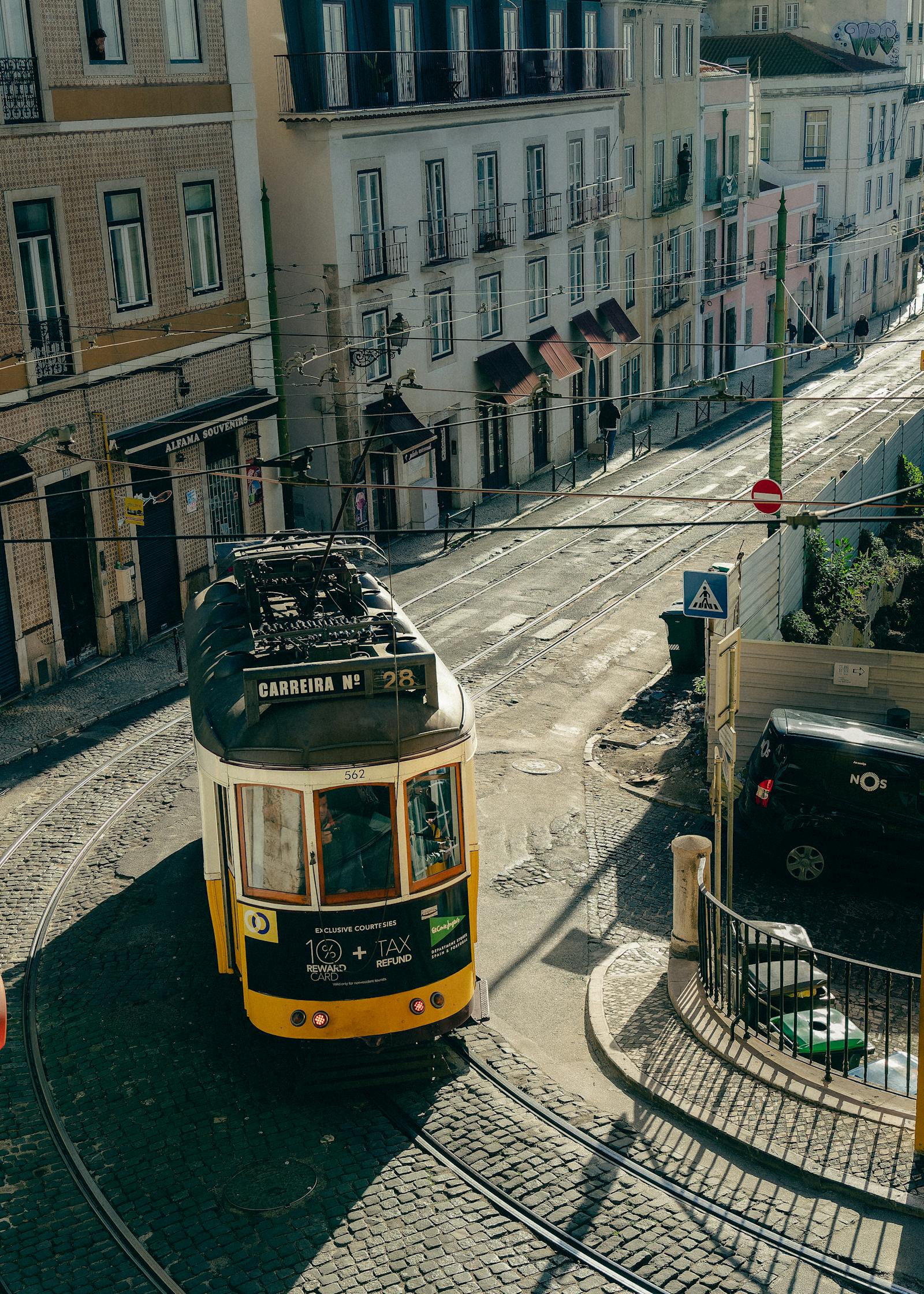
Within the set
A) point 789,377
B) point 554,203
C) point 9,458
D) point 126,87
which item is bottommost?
point 789,377

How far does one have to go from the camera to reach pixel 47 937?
14688mm

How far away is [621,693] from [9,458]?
970 centimetres

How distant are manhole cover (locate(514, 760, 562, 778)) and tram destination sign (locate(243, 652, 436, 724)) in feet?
25.9

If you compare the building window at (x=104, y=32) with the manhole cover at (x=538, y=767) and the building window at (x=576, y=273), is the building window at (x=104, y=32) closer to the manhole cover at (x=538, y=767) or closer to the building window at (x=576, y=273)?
the manhole cover at (x=538, y=767)

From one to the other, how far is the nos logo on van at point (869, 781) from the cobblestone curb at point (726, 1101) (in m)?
3.29

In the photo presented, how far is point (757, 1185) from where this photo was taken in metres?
10.5

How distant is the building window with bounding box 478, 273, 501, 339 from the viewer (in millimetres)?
34906

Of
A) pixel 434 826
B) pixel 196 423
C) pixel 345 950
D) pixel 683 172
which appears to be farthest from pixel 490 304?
pixel 345 950

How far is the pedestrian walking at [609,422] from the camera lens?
134 ft

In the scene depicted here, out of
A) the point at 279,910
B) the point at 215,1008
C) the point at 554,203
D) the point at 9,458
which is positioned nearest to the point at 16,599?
the point at 9,458

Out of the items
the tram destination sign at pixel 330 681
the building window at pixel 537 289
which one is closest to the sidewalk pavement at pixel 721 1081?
the tram destination sign at pixel 330 681

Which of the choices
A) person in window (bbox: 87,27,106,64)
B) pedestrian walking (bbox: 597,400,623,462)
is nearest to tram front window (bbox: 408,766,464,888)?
person in window (bbox: 87,27,106,64)

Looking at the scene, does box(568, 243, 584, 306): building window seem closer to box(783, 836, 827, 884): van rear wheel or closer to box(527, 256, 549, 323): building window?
box(527, 256, 549, 323): building window

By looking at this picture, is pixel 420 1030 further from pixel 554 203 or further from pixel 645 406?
pixel 645 406
